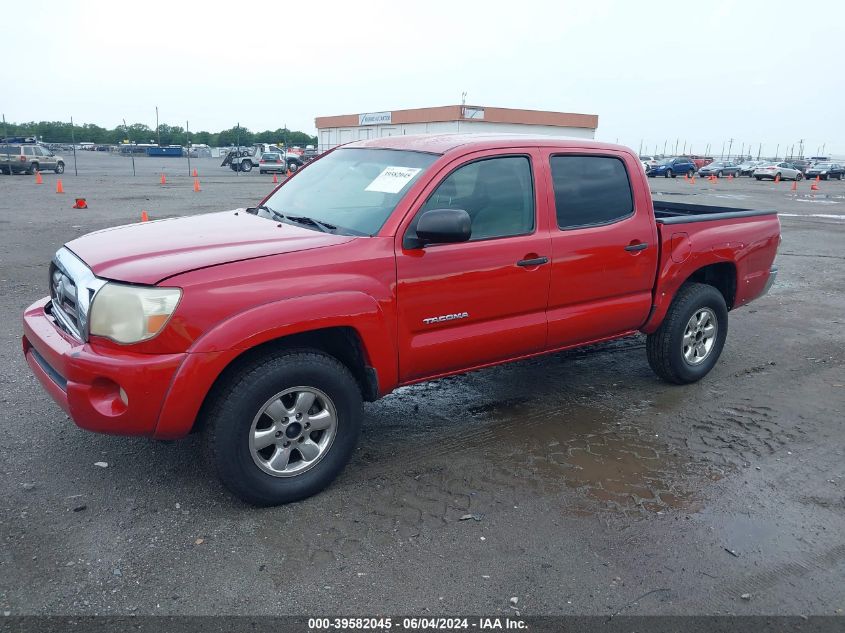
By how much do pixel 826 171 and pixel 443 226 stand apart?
56770 millimetres

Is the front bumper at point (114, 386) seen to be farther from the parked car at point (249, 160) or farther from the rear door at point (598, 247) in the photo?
the parked car at point (249, 160)

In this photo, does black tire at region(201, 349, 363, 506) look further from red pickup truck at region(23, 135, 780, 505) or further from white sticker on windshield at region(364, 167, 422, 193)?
white sticker on windshield at region(364, 167, 422, 193)

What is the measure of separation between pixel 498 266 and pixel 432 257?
468mm

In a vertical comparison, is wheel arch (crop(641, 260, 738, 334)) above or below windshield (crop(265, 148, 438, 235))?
below

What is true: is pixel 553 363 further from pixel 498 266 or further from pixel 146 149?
pixel 146 149

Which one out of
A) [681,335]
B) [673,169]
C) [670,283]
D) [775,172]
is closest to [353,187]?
[670,283]

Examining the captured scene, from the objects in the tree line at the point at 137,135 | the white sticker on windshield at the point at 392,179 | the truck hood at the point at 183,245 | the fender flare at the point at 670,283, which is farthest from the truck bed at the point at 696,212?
the tree line at the point at 137,135

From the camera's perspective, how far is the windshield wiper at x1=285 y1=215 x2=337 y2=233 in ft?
13.4

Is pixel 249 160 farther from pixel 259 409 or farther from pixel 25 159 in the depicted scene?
pixel 259 409

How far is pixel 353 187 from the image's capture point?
4.45m

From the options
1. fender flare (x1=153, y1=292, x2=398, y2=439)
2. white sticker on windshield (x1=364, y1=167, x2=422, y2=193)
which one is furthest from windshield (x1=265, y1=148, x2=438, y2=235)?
fender flare (x1=153, y1=292, x2=398, y2=439)

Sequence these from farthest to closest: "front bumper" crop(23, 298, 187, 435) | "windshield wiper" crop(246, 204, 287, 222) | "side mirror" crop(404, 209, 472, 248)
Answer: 1. "windshield wiper" crop(246, 204, 287, 222)
2. "side mirror" crop(404, 209, 472, 248)
3. "front bumper" crop(23, 298, 187, 435)

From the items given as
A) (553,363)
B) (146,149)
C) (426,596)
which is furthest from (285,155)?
(426,596)

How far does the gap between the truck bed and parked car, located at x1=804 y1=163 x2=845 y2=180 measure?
5236 centimetres
